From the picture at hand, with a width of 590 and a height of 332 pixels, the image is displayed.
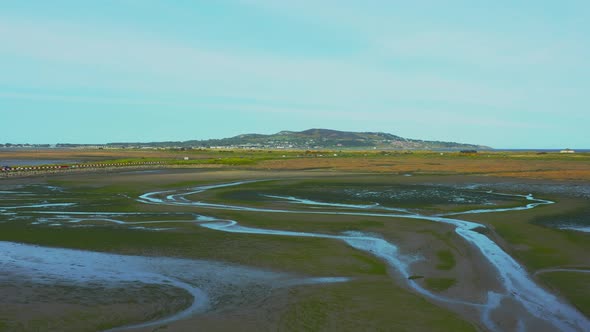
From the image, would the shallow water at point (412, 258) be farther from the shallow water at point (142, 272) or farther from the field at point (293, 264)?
the shallow water at point (142, 272)

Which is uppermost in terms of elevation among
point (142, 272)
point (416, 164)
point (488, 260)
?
point (416, 164)

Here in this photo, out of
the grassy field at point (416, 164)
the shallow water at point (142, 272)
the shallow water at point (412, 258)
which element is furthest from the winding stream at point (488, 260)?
the grassy field at point (416, 164)

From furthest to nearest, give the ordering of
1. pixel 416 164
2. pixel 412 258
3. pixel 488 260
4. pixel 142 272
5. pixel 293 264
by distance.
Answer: pixel 416 164 < pixel 412 258 < pixel 488 260 < pixel 293 264 < pixel 142 272

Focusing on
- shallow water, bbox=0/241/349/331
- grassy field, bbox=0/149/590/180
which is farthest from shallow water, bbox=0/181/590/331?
grassy field, bbox=0/149/590/180

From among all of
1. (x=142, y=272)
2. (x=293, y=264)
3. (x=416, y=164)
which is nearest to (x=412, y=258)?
(x=293, y=264)

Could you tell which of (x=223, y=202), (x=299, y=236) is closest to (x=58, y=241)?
(x=299, y=236)

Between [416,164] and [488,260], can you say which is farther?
[416,164]

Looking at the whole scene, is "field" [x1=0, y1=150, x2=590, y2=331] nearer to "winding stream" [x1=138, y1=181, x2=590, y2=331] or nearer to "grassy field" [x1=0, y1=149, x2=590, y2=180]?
"winding stream" [x1=138, y1=181, x2=590, y2=331]

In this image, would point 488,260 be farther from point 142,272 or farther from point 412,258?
point 142,272

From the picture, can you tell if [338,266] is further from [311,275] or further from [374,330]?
[374,330]
